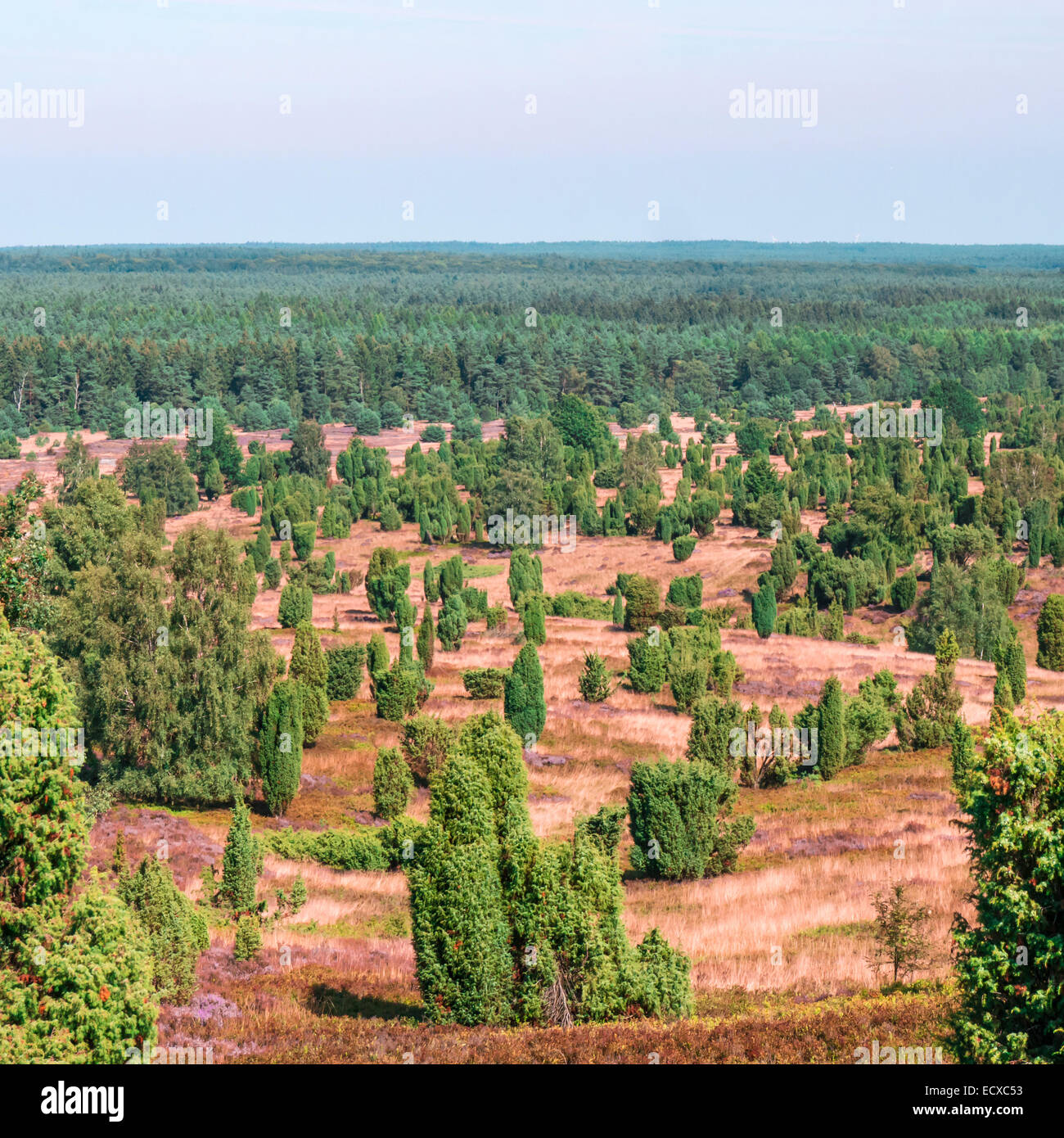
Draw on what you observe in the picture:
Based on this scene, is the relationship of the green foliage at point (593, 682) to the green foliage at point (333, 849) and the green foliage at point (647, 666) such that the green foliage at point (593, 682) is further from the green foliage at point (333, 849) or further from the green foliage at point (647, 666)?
the green foliage at point (333, 849)

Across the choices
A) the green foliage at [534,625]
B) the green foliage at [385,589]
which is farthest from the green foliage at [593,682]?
the green foliage at [385,589]

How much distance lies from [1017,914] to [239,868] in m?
19.0

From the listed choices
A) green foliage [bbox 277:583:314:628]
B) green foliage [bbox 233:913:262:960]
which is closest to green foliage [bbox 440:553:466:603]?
green foliage [bbox 277:583:314:628]

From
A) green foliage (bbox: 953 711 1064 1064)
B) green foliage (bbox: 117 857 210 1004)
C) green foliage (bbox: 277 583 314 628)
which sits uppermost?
green foliage (bbox: 953 711 1064 1064)

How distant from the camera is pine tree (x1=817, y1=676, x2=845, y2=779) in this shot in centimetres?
4616

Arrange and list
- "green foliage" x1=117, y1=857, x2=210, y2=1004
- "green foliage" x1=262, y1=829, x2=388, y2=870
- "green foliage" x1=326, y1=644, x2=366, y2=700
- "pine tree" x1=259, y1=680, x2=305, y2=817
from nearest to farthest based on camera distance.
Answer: "green foliage" x1=117, y1=857, x2=210, y2=1004 < "green foliage" x1=262, y1=829, x2=388, y2=870 < "pine tree" x1=259, y1=680, x2=305, y2=817 < "green foliage" x1=326, y1=644, x2=366, y2=700

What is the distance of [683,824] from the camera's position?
121ft

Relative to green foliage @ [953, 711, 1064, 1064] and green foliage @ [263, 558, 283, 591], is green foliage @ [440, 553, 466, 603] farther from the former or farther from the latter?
green foliage @ [953, 711, 1064, 1064]

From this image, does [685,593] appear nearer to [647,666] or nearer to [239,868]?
[647,666]

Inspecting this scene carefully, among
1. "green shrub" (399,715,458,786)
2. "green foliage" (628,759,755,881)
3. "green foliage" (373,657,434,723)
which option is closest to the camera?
"green foliage" (628,759,755,881)

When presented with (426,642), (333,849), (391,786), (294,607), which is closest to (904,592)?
(426,642)

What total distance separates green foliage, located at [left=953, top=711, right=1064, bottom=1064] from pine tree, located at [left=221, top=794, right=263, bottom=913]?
695 inches

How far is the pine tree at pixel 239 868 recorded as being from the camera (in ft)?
100
